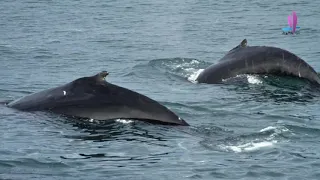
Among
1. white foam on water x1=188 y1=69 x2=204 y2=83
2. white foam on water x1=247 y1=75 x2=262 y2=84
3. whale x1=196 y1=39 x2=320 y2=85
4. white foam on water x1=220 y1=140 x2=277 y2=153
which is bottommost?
white foam on water x1=188 y1=69 x2=204 y2=83

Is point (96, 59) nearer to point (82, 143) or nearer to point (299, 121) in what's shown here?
point (299, 121)

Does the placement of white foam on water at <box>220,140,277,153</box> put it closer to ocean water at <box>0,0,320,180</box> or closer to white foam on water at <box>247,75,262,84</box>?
ocean water at <box>0,0,320,180</box>

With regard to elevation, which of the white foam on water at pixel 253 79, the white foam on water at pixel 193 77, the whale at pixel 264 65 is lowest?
the white foam on water at pixel 193 77

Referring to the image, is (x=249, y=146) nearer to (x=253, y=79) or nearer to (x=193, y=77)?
(x=253, y=79)

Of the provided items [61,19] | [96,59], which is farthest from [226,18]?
[96,59]

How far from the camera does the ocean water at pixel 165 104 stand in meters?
13.6

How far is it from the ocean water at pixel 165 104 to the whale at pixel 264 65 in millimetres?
259

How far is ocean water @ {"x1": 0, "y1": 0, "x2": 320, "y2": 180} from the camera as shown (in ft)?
44.7

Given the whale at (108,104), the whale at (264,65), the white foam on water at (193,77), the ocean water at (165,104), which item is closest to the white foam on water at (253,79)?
the ocean water at (165,104)

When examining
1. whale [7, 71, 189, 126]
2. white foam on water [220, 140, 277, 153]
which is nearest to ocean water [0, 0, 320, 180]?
white foam on water [220, 140, 277, 153]

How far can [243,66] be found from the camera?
2258 cm

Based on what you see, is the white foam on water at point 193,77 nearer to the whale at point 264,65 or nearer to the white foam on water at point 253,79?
the whale at point 264,65

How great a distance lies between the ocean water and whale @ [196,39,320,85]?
0.85 feet

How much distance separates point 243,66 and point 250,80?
504 mm
